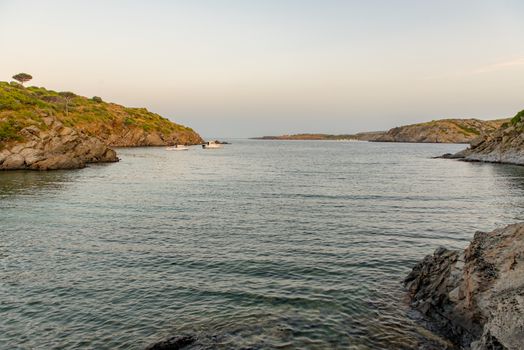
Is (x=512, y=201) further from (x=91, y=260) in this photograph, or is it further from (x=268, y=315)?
(x=91, y=260)

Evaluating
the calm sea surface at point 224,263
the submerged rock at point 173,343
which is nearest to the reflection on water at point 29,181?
the calm sea surface at point 224,263

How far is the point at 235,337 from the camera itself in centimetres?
1420

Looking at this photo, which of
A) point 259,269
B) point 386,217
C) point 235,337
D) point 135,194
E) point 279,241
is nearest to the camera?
point 235,337

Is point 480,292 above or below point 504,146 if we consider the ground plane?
below

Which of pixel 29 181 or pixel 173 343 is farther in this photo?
pixel 29 181

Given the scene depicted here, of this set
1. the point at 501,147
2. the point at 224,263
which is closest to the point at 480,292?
the point at 224,263

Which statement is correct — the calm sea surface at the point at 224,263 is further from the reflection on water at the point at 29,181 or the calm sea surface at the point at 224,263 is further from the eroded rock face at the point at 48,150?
the eroded rock face at the point at 48,150

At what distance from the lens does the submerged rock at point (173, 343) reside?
13273 mm

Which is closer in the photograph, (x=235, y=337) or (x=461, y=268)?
(x=235, y=337)

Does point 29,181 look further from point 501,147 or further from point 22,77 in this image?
point 22,77

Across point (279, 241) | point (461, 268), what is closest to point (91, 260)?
point (279, 241)

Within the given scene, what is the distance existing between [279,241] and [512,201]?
32835 mm

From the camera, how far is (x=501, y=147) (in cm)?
9938

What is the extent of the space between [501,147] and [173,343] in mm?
110147
